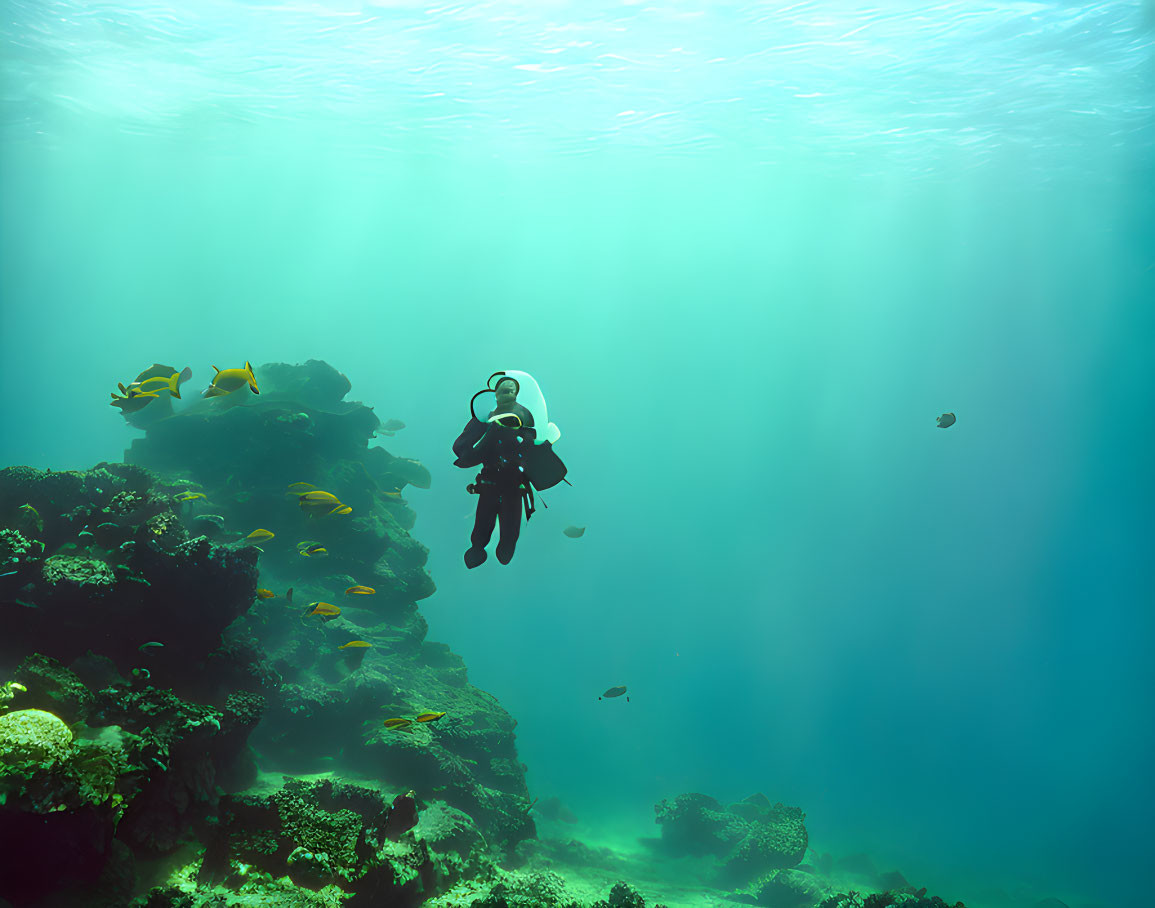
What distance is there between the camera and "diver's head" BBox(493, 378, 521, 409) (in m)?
3.78

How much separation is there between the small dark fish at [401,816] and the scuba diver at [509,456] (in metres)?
2.80

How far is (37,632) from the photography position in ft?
17.2

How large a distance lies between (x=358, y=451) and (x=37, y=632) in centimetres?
826

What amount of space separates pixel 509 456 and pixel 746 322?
86.3m

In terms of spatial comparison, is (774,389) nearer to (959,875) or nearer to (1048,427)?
(1048,427)

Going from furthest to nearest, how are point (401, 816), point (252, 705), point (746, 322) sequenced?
point (746, 322) < point (252, 705) < point (401, 816)

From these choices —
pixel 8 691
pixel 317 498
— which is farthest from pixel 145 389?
pixel 8 691

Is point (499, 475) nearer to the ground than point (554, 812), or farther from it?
farther from it

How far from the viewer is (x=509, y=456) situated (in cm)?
397

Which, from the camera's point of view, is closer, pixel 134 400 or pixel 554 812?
pixel 134 400

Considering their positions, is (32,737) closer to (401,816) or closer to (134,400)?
(401,816)

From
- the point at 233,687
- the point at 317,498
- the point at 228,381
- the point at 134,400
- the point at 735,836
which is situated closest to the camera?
the point at 233,687

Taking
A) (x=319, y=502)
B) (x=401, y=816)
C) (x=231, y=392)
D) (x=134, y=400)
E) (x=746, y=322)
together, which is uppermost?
(x=746, y=322)

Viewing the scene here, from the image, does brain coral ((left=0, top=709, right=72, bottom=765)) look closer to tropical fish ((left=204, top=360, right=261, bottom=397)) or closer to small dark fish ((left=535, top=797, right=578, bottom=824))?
tropical fish ((left=204, top=360, right=261, bottom=397))
